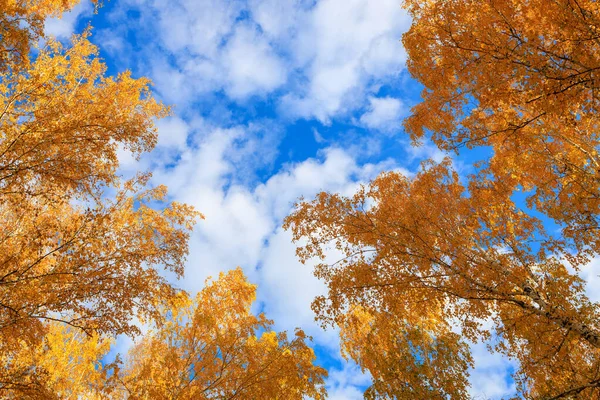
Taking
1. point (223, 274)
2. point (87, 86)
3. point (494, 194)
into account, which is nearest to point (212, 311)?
point (223, 274)

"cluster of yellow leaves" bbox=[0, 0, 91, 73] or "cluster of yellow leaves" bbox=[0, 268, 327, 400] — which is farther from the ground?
"cluster of yellow leaves" bbox=[0, 0, 91, 73]

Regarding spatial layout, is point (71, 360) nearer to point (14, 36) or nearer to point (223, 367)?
point (223, 367)

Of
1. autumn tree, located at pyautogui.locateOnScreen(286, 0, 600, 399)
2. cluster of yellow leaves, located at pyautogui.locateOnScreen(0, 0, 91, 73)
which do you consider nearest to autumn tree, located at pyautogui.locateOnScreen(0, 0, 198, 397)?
cluster of yellow leaves, located at pyautogui.locateOnScreen(0, 0, 91, 73)

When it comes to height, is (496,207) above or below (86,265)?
above

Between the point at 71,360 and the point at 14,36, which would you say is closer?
the point at 14,36

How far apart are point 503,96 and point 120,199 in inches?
299

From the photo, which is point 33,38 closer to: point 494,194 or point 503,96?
point 503,96

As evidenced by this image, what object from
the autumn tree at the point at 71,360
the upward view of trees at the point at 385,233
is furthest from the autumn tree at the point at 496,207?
the autumn tree at the point at 71,360

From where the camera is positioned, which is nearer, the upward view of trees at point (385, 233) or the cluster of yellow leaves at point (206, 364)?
the upward view of trees at point (385, 233)

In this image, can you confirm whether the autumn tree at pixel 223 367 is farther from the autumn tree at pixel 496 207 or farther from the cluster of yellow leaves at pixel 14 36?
the cluster of yellow leaves at pixel 14 36

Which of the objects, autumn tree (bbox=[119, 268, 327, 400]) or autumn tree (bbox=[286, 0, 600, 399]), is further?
autumn tree (bbox=[119, 268, 327, 400])

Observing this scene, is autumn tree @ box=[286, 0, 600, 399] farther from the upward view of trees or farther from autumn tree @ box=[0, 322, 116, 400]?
autumn tree @ box=[0, 322, 116, 400]

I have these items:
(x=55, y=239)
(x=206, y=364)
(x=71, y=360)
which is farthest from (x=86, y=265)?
(x=71, y=360)

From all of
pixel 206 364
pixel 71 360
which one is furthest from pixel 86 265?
pixel 71 360
